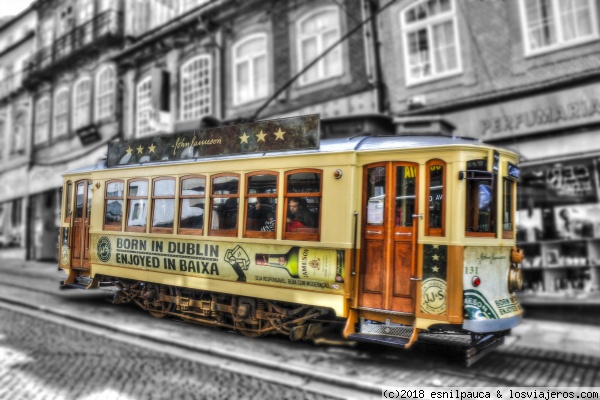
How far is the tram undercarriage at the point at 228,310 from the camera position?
1.69 metres

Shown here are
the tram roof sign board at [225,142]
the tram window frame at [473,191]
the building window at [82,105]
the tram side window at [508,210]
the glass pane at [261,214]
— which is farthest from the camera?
the building window at [82,105]

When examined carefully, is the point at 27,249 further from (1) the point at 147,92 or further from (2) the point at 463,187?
(2) the point at 463,187

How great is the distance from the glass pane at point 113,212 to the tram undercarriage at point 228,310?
0.31m

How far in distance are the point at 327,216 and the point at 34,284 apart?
3728mm

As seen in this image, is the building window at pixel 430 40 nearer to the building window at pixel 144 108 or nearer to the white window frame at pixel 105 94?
the building window at pixel 144 108

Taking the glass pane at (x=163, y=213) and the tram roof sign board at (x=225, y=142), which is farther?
the glass pane at (x=163, y=213)

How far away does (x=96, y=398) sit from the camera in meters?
7.57

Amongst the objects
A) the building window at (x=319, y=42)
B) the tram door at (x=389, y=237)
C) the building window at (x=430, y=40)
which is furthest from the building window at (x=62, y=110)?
the building window at (x=430, y=40)

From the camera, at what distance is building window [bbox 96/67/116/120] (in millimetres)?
4062

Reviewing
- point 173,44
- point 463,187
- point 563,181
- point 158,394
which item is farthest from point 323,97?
point 463,187

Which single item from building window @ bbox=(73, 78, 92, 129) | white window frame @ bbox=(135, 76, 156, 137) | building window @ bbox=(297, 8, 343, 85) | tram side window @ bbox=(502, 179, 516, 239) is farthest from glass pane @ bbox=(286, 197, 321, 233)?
building window @ bbox=(297, 8, 343, 85)

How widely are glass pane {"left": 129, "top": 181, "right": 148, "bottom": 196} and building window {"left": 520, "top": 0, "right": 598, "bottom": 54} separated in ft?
51.6

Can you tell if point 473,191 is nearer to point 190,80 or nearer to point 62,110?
point 190,80

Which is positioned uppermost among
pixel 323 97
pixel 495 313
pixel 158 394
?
pixel 323 97
